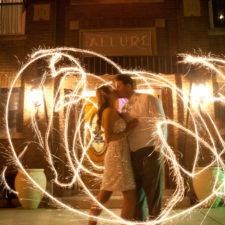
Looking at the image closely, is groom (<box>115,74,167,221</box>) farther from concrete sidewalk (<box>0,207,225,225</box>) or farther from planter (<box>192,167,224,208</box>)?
planter (<box>192,167,224,208</box>)

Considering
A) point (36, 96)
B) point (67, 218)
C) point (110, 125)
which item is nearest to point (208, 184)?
point (67, 218)

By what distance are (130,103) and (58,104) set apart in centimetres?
401

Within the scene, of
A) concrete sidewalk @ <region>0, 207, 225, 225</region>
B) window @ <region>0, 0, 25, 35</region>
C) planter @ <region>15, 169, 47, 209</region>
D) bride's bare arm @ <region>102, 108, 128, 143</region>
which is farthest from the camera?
window @ <region>0, 0, 25, 35</region>

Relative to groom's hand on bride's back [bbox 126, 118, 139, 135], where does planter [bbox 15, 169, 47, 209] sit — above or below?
below

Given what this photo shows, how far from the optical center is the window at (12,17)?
7.73m

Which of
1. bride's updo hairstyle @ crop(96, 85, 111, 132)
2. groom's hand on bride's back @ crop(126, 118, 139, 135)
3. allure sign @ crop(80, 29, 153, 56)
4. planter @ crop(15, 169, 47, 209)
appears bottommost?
planter @ crop(15, 169, 47, 209)

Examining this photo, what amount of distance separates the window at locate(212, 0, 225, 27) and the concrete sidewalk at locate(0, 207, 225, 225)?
4.99 meters

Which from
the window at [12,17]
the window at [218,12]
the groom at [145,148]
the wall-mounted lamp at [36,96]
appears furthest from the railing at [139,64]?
the groom at [145,148]

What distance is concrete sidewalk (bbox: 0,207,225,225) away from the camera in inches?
164

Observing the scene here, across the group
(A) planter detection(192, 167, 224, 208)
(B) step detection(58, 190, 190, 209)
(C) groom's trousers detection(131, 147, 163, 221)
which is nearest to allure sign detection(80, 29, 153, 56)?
(A) planter detection(192, 167, 224, 208)

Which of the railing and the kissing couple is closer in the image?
the kissing couple

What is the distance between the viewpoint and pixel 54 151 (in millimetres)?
6562

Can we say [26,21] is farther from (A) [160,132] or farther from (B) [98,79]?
(A) [160,132]

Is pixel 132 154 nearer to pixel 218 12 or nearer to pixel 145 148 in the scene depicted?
pixel 145 148
